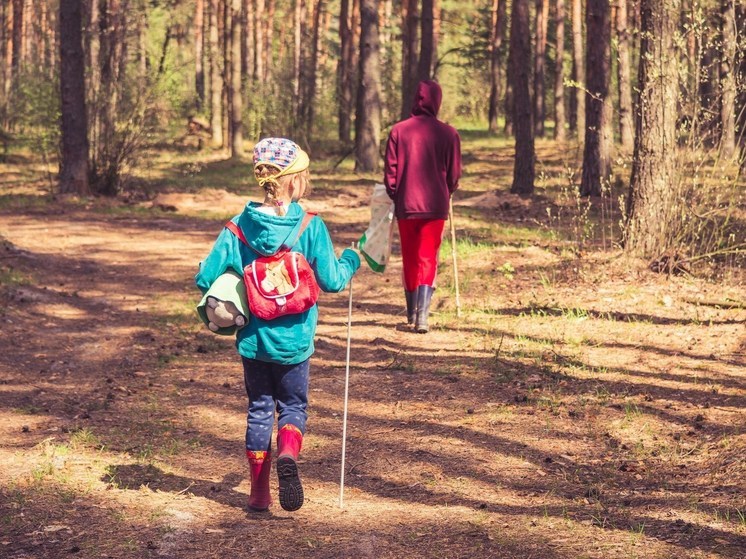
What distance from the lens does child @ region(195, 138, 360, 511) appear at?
4.91 meters

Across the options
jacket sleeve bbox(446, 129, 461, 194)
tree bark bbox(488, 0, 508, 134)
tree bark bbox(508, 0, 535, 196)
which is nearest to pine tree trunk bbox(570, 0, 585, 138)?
tree bark bbox(488, 0, 508, 134)

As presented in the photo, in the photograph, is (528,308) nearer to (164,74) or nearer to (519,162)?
(519,162)

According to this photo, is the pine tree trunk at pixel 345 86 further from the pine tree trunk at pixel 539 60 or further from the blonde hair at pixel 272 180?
the blonde hair at pixel 272 180

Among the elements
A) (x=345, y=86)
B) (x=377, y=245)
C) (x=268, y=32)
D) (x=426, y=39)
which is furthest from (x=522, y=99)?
(x=268, y=32)

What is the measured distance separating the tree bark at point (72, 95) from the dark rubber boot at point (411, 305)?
12.3m

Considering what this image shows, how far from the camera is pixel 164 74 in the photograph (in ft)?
65.9

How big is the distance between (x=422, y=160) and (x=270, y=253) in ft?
15.0

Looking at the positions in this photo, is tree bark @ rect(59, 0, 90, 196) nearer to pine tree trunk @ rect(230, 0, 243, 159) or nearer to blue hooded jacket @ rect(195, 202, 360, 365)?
pine tree trunk @ rect(230, 0, 243, 159)

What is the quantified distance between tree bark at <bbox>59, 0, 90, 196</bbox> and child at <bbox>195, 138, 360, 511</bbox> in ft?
52.2

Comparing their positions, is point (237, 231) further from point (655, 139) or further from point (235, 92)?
point (235, 92)

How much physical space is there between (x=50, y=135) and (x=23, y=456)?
16059 mm

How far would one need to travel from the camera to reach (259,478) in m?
5.20

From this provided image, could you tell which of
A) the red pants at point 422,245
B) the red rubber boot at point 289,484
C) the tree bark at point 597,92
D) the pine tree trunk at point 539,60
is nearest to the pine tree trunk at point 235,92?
the pine tree trunk at point 539,60

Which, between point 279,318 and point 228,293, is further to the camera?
point 279,318
